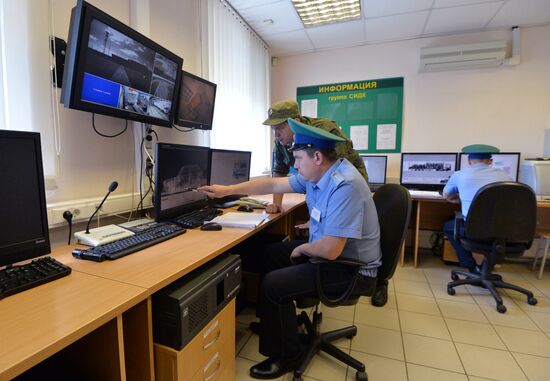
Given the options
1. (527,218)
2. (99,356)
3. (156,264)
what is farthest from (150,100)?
(527,218)

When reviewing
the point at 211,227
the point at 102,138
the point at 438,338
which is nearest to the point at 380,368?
the point at 438,338

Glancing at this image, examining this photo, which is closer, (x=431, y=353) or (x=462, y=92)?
(x=431, y=353)

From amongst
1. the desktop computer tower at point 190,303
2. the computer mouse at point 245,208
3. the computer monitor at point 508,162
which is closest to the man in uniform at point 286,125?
the computer mouse at point 245,208

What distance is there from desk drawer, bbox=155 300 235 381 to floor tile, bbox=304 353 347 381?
51 centimetres

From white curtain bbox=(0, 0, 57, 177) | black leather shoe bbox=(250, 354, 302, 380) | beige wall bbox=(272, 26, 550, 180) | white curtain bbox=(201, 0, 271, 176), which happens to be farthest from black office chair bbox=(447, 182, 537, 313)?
white curtain bbox=(0, 0, 57, 177)

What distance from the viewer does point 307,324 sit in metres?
1.81

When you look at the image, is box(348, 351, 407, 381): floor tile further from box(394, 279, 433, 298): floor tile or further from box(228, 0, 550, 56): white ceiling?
box(228, 0, 550, 56): white ceiling

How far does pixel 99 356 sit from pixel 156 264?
311 mm

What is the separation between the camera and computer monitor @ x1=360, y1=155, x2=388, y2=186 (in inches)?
140

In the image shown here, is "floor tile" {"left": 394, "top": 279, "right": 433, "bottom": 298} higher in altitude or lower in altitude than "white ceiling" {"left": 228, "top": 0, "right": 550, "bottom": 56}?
lower

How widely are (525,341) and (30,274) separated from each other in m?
A: 2.64

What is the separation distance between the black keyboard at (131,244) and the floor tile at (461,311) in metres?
2.07

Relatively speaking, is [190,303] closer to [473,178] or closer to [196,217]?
[196,217]

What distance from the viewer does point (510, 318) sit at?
2.10 metres
